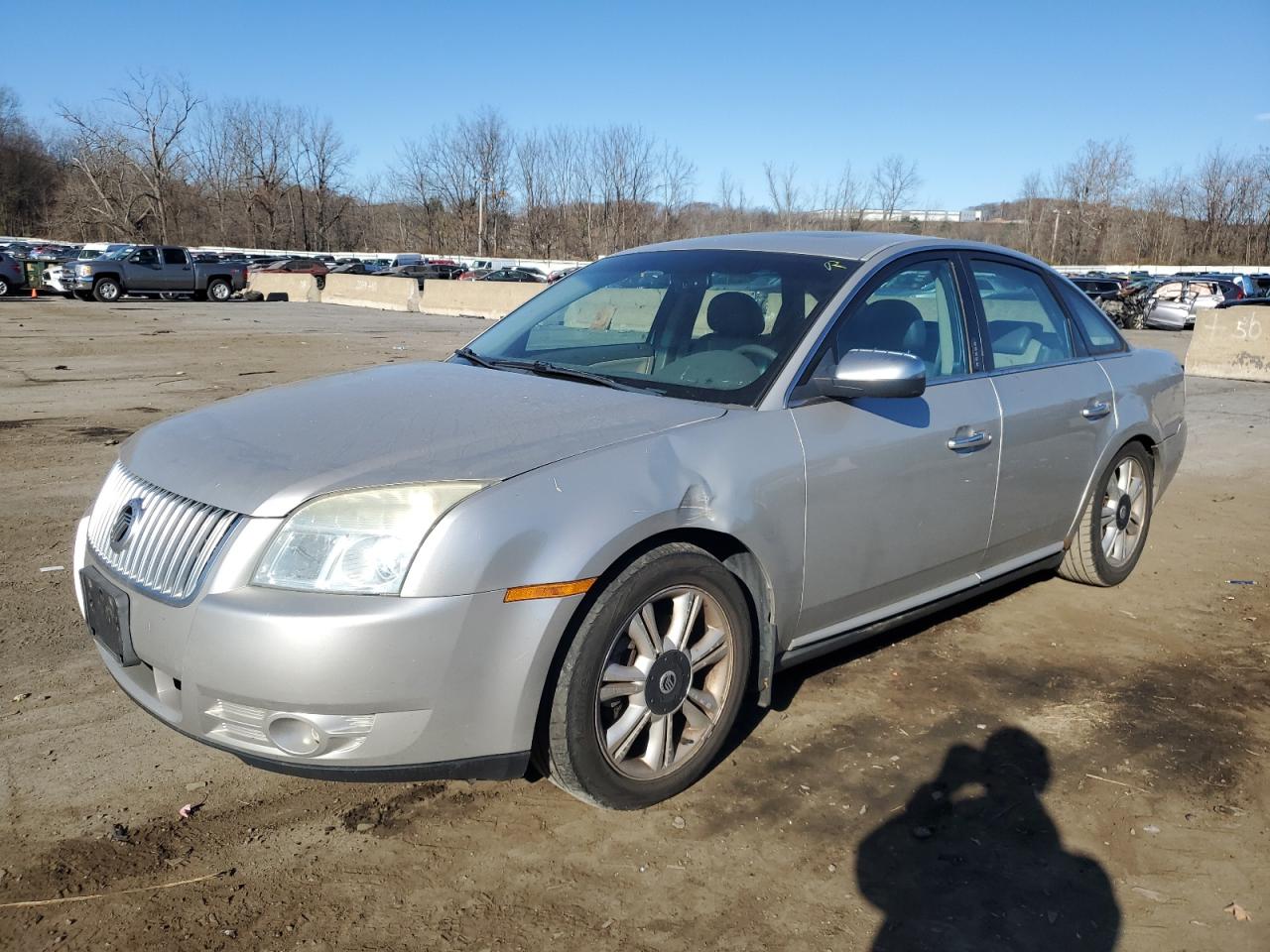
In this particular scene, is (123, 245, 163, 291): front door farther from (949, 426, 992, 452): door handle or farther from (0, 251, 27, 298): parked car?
(949, 426, 992, 452): door handle

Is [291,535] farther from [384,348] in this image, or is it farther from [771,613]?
[384,348]

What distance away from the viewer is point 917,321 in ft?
13.1

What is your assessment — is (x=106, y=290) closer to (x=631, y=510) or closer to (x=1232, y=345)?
(x=1232, y=345)

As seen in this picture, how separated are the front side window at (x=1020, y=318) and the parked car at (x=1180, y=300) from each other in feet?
94.0

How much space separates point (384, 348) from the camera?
701 inches

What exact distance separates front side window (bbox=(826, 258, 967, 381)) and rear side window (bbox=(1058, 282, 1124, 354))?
3.53ft

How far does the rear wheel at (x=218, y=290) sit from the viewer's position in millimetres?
34656

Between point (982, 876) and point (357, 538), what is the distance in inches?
75.1

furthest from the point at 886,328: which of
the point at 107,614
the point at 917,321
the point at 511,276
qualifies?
the point at 511,276

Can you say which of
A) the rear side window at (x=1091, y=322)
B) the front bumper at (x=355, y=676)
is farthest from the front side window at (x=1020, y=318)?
the front bumper at (x=355, y=676)

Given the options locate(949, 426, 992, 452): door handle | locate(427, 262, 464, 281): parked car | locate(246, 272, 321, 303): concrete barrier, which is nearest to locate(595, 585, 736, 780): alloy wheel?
locate(949, 426, 992, 452): door handle

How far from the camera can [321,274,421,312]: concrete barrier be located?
110ft

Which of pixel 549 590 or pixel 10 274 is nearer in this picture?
pixel 549 590

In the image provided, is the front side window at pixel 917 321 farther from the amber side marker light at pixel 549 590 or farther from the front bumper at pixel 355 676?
the front bumper at pixel 355 676
